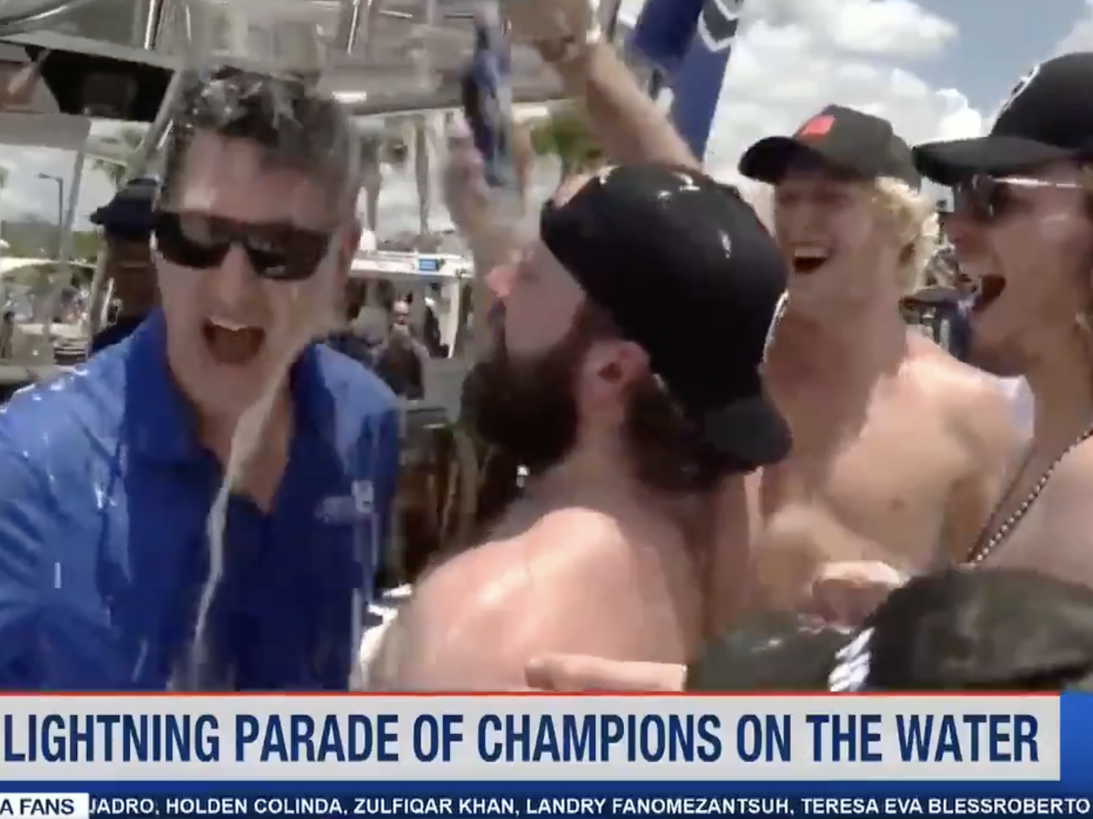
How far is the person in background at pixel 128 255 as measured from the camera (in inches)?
37.2

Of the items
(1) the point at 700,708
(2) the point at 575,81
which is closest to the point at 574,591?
(1) the point at 700,708

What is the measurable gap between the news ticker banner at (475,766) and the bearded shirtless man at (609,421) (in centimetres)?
6

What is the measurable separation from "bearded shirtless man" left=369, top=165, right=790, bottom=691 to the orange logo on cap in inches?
6.0

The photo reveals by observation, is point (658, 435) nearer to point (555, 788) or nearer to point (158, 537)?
point (555, 788)

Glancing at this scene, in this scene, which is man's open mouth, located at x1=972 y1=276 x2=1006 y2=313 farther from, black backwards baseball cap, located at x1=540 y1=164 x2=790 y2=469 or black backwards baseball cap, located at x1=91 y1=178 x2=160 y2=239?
black backwards baseball cap, located at x1=91 y1=178 x2=160 y2=239

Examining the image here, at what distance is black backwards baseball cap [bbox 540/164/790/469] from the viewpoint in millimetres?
867

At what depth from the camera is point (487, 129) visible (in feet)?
3.28

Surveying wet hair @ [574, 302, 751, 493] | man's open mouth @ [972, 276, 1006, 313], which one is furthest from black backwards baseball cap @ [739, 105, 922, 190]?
wet hair @ [574, 302, 751, 493]

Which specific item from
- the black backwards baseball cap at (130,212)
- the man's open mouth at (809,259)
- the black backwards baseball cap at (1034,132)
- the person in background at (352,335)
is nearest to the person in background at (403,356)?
the person in background at (352,335)

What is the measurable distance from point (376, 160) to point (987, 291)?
20.0 inches

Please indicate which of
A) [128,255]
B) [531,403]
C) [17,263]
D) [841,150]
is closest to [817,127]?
[841,150]

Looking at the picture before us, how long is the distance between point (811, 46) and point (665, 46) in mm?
136

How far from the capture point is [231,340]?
922 millimetres

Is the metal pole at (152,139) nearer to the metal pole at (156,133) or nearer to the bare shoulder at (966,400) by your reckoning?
Answer: the metal pole at (156,133)
